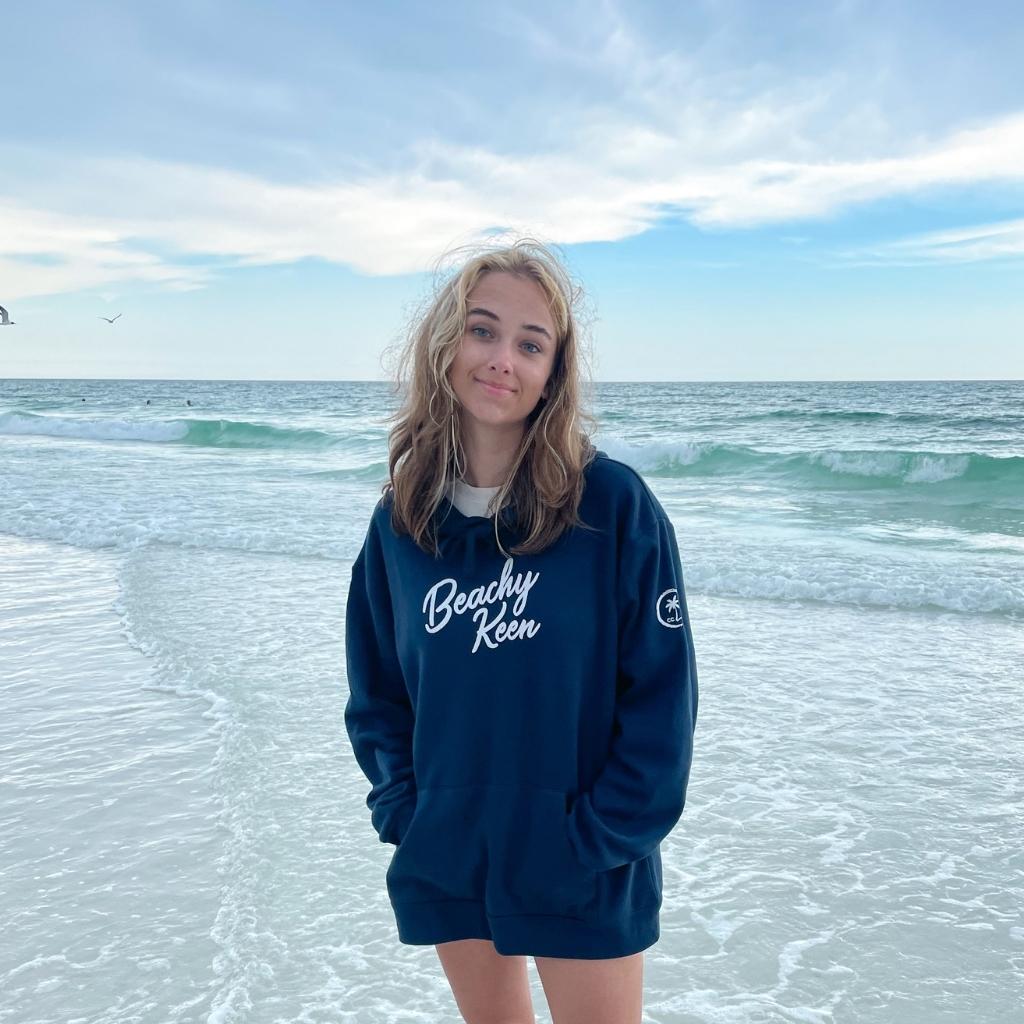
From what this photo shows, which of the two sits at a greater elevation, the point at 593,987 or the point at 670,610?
the point at 670,610

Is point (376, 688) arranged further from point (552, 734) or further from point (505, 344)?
point (505, 344)

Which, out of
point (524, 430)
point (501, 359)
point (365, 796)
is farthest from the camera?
point (365, 796)

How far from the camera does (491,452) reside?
77.1 inches

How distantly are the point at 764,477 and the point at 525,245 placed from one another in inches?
701

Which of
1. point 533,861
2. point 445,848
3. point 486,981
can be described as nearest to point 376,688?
point 445,848

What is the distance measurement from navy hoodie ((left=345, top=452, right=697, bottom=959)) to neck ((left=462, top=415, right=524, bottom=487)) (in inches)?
5.8

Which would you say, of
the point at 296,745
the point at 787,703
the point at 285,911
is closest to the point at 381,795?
the point at 285,911

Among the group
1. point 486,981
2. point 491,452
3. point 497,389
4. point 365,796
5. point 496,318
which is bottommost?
point 365,796

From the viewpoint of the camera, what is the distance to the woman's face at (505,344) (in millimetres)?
1871

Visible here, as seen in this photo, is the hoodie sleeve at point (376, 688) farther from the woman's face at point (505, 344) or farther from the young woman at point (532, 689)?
the woman's face at point (505, 344)

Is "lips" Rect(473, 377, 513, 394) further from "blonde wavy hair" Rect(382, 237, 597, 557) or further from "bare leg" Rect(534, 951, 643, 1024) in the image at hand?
"bare leg" Rect(534, 951, 643, 1024)

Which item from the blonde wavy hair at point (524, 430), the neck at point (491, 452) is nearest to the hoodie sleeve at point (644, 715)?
the blonde wavy hair at point (524, 430)

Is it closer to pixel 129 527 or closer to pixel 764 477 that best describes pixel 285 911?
pixel 129 527

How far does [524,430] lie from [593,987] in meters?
1.07
